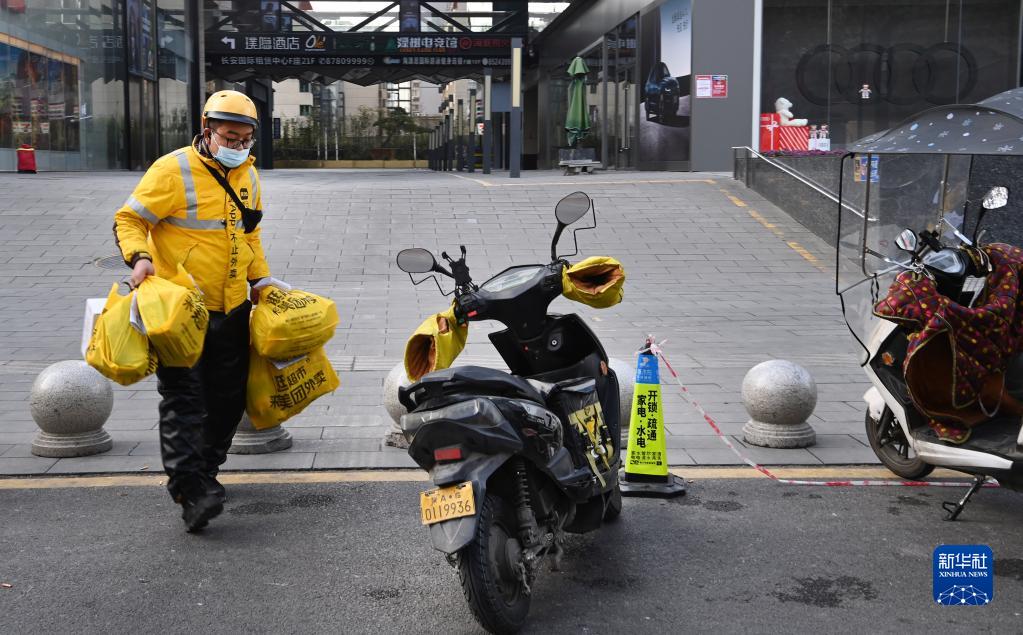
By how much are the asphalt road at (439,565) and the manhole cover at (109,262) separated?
8.60 metres

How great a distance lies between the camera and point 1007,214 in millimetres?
9242

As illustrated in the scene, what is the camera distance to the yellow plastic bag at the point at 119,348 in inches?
170

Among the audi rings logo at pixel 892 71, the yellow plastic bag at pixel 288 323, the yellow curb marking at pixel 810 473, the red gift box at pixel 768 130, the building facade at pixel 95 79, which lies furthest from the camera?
the building facade at pixel 95 79

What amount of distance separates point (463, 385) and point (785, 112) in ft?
76.8

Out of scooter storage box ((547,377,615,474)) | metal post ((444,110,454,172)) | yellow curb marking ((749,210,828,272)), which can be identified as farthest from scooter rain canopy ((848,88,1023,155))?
metal post ((444,110,454,172))

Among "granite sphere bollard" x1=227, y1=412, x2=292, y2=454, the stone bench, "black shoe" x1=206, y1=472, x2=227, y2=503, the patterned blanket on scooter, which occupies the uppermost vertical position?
the stone bench

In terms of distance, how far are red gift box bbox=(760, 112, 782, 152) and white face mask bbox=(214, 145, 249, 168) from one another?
2240 cm

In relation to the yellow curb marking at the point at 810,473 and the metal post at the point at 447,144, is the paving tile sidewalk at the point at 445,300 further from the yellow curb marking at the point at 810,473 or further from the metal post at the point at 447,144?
the metal post at the point at 447,144

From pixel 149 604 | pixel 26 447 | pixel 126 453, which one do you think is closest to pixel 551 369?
pixel 149 604

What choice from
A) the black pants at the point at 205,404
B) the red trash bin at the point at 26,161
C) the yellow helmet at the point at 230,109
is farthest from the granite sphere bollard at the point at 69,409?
the red trash bin at the point at 26,161

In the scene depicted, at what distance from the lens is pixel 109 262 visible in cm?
1359

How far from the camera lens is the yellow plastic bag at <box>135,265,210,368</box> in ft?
14.2

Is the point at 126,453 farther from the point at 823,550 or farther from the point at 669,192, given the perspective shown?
the point at 669,192

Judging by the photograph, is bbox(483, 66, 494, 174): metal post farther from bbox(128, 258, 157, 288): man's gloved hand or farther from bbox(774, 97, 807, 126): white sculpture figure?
bbox(128, 258, 157, 288): man's gloved hand
